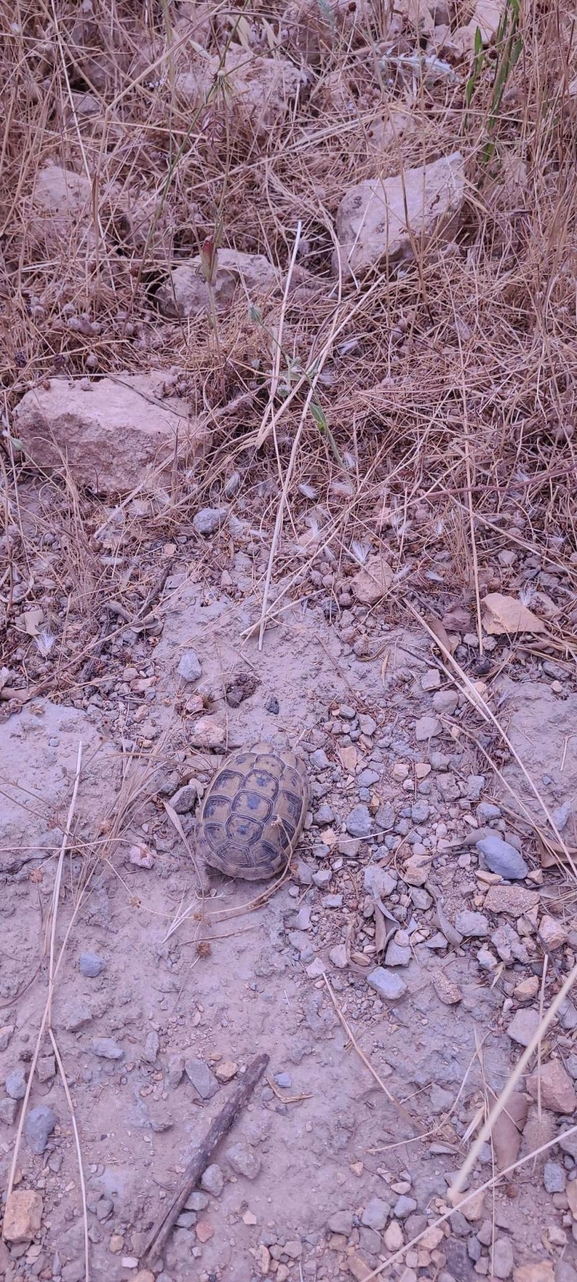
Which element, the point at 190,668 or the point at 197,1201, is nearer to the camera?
the point at 197,1201

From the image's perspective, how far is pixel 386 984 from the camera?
1812mm

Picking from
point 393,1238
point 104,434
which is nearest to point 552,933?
point 393,1238

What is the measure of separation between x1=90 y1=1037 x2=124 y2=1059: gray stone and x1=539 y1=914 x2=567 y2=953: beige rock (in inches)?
35.1

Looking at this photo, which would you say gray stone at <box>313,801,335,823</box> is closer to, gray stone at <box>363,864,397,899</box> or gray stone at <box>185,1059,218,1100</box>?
gray stone at <box>363,864,397,899</box>

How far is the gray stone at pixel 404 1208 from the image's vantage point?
161 cm

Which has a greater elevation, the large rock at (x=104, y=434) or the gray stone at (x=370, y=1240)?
the large rock at (x=104, y=434)

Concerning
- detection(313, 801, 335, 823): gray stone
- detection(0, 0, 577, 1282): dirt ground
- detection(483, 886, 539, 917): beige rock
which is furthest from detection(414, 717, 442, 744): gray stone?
detection(483, 886, 539, 917): beige rock

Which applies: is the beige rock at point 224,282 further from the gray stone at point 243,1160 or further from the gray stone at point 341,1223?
the gray stone at point 341,1223

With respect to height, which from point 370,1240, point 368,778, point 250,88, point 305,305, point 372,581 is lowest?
point 370,1240

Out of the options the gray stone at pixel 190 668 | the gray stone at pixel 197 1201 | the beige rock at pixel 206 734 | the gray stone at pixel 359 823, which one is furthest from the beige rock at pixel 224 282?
the gray stone at pixel 197 1201

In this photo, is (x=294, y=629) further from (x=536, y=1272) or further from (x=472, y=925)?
(x=536, y=1272)

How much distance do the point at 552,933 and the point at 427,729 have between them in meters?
0.53

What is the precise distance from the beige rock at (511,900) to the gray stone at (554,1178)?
0.46 m

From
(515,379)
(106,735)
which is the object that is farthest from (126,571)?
(515,379)
